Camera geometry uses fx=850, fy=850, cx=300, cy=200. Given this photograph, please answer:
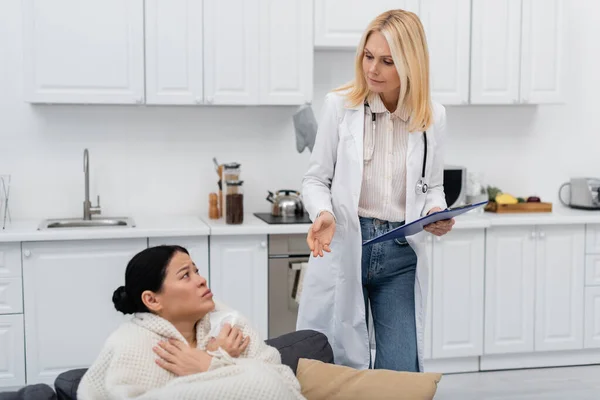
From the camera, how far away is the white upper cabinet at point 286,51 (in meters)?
4.17

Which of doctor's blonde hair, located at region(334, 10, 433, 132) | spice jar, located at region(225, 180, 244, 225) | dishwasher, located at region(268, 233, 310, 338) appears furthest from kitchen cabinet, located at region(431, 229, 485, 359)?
doctor's blonde hair, located at region(334, 10, 433, 132)

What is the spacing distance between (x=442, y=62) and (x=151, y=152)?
1.59 m

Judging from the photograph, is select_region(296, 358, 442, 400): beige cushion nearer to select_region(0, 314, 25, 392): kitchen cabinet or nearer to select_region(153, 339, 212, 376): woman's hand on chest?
select_region(153, 339, 212, 376): woman's hand on chest

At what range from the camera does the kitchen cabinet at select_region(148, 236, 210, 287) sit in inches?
156

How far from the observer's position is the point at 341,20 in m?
4.27

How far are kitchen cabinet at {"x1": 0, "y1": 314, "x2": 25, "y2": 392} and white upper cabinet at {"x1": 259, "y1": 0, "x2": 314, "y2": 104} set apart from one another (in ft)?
5.13

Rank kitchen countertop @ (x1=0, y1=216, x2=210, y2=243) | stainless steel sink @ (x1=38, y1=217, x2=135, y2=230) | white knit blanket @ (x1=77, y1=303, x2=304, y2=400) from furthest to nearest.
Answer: stainless steel sink @ (x1=38, y1=217, x2=135, y2=230)
kitchen countertop @ (x1=0, y1=216, x2=210, y2=243)
white knit blanket @ (x1=77, y1=303, x2=304, y2=400)

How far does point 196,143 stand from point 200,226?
0.66 metres

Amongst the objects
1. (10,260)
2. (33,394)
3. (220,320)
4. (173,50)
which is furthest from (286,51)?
(33,394)

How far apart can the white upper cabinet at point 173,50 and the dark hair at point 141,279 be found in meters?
2.03

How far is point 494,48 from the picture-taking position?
4.47 metres

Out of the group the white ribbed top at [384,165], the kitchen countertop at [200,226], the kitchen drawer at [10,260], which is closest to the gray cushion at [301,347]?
the white ribbed top at [384,165]

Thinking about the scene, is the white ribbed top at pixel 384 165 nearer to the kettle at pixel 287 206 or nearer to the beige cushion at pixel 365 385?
the beige cushion at pixel 365 385

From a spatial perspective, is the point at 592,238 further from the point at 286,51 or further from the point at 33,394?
the point at 33,394
